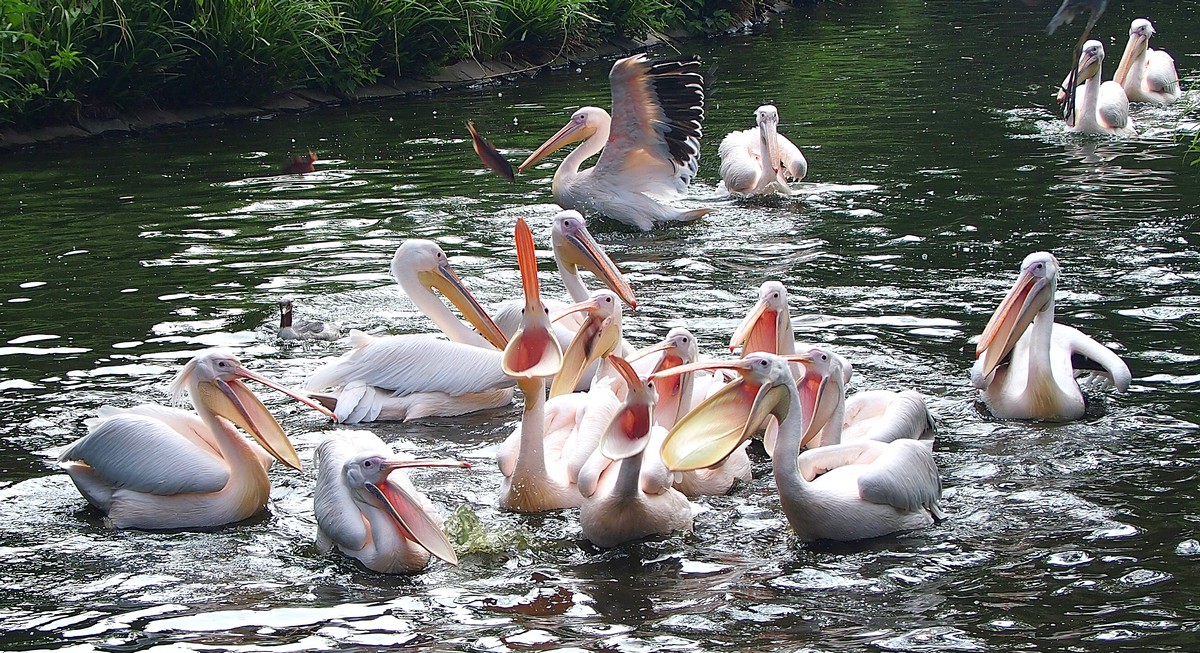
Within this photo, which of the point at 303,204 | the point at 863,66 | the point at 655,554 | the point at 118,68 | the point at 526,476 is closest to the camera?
the point at 655,554

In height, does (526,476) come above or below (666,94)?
below

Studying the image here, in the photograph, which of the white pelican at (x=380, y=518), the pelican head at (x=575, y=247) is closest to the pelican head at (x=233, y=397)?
the white pelican at (x=380, y=518)

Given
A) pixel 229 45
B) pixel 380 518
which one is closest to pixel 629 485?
pixel 380 518

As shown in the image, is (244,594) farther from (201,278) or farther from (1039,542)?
(201,278)

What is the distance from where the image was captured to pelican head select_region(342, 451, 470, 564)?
151 inches

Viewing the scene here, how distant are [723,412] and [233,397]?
1.51 meters

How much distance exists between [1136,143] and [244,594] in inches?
310

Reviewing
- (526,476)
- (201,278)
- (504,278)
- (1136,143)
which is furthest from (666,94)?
(526,476)

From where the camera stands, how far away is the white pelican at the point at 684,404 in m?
4.32

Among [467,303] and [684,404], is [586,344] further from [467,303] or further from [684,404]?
[467,303]

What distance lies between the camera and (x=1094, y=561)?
368 cm

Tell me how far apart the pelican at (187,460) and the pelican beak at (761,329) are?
5.05 ft

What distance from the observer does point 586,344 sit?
4.48 metres

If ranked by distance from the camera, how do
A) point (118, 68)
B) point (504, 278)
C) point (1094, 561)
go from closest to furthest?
point (1094, 561)
point (504, 278)
point (118, 68)
